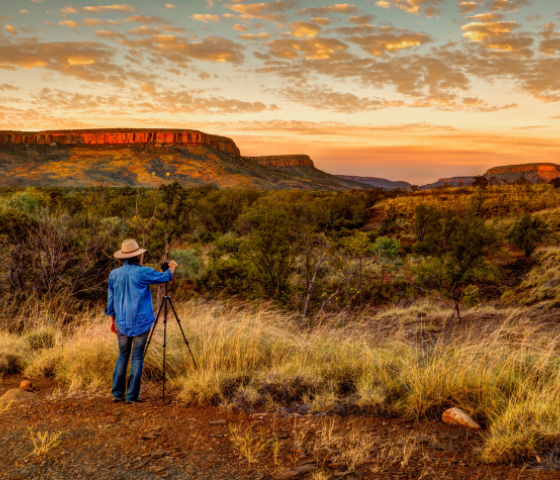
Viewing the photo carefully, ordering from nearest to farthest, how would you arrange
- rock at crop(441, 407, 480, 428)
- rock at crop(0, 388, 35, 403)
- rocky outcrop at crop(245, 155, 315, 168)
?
rock at crop(441, 407, 480, 428), rock at crop(0, 388, 35, 403), rocky outcrop at crop(245, 155, 315, 168)

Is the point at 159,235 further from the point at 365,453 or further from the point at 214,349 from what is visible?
the point at 365,453

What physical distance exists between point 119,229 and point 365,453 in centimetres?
1146

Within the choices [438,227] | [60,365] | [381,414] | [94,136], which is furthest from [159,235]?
[94,136]

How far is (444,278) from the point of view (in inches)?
559

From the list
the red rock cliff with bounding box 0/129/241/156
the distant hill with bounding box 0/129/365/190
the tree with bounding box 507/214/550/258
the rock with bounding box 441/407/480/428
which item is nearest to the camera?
the rock with bounding box 441/407/480/428

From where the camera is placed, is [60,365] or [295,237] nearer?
[60,365]

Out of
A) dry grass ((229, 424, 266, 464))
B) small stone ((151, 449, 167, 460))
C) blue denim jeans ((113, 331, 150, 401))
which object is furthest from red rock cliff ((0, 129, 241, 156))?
small stone ((151, 449, 167, 460))

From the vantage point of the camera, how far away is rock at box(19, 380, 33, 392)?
16.9ft

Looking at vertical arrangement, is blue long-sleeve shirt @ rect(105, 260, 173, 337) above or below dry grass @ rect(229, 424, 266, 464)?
above

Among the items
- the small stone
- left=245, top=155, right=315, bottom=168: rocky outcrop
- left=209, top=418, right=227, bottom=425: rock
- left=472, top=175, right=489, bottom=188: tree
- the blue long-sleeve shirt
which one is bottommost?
left=209, top=418, right=227, bottom=425: rock

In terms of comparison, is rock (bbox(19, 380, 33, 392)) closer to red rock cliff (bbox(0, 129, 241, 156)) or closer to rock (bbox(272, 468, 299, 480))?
rock (bbox(272, 468, 299, 480))

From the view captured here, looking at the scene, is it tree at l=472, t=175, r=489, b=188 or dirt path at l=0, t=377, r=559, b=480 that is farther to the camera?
tree at l=472, t=175, r=489, b=188

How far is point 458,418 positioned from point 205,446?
239 centimetres

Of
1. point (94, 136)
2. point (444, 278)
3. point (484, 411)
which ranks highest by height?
point (94, 136)
